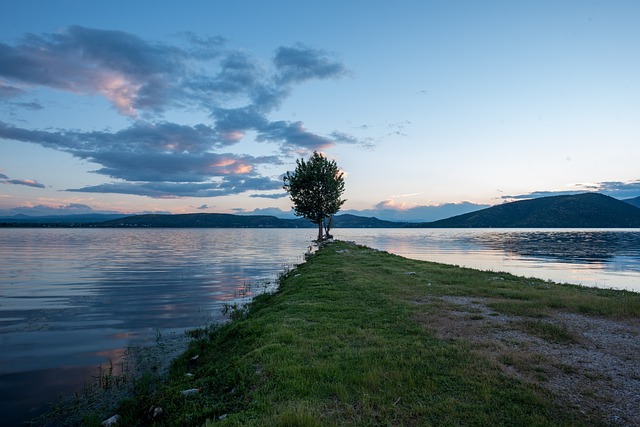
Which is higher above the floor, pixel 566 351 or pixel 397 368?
pixel 397 368

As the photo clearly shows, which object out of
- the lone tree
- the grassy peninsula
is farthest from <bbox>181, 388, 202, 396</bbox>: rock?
the lone tree

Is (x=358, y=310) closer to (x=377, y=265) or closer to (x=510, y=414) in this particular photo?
(x=510, y=414)

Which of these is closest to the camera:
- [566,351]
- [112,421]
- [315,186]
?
[112,421]

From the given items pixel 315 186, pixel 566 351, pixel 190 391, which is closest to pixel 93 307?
pixel 190 391

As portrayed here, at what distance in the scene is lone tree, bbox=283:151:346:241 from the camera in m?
80.1

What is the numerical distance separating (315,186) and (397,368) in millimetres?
71051

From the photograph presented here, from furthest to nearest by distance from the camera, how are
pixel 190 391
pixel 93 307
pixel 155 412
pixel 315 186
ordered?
pixel 315 186 → pixel 93 307 → pixel 190 391 → pixel 155 412

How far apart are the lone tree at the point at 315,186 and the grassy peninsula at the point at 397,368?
6097cm

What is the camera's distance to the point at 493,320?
16.2 m

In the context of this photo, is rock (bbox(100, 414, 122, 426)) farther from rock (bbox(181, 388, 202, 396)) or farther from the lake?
the lake

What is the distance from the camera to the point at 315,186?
265 ft

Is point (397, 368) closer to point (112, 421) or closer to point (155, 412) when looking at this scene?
point (155, 412)

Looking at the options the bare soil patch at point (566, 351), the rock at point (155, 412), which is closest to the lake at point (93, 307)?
the rock at point (155, 412)

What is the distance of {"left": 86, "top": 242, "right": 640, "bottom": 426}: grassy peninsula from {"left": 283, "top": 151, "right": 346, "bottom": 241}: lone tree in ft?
200
